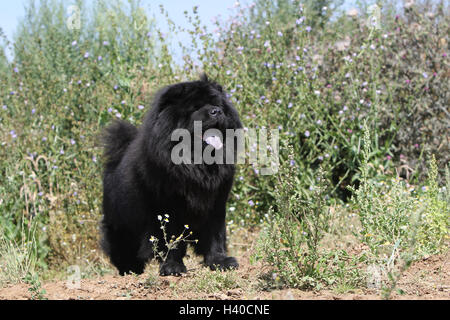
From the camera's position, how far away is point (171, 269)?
3.72 metres

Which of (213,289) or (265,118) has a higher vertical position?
(265,118)

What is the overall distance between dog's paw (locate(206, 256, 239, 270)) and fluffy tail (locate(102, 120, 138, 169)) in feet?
3.82

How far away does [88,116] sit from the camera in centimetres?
654

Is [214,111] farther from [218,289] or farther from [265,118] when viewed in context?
[265,118]

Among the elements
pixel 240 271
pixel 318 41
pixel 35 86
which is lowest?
pixel 240 271

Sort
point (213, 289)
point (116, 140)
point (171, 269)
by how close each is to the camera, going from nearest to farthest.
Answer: point (213, 289) → point (171, 269) → point (116, 140)

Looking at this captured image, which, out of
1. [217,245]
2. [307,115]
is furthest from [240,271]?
[307,115]

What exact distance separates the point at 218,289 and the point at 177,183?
2.99ft

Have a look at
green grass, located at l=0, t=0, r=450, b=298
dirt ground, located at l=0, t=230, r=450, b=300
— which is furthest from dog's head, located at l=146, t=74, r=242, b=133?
green grass, located at l=0, t=0, r=450, b=298

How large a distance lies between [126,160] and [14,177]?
2512 mm

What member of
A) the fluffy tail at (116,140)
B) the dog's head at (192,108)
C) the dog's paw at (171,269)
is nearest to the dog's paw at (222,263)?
the dog's paw at (171,269)

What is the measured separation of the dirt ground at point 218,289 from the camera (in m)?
2.85

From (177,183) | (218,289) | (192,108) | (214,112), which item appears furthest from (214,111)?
(218,289)
